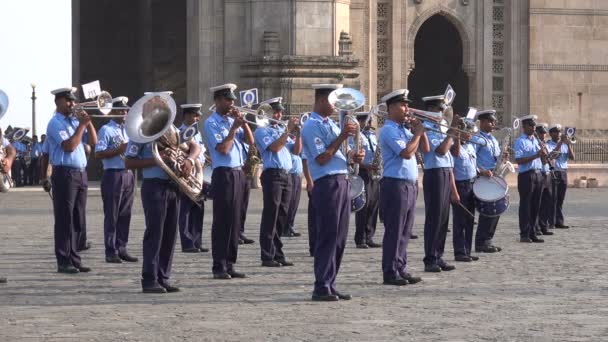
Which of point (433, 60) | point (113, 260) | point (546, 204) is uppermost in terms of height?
point (433, 60)

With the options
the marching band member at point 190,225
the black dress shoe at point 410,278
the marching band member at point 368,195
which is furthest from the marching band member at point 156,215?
the marching band member at point 368,195

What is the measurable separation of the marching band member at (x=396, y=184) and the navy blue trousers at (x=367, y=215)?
4788 millimetres

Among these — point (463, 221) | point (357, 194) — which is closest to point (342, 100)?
point (463, 221)

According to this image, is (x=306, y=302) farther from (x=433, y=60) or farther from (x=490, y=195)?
(x=433, y=60)

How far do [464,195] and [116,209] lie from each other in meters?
3.82

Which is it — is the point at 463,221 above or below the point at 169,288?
above

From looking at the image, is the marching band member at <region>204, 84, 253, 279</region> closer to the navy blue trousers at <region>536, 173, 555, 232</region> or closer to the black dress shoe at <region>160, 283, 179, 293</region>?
the black dress shoe at <region>160, 283, 179, 293</region>

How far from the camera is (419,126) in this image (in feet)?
45.8

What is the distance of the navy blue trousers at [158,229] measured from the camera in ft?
44.3

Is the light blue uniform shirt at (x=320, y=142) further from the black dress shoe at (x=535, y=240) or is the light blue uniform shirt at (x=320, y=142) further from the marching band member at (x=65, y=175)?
the black dress shoe at (x=535, y=240)

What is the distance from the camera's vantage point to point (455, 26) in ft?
118

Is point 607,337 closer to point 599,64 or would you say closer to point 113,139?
point 113,139

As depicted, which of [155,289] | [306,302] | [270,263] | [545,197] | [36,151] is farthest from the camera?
[36,151]

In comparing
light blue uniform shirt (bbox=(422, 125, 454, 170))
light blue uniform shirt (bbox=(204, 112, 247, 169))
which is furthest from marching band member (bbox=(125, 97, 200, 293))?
light blue uniform shirt (bbox=(422, 125, 454, 170))
